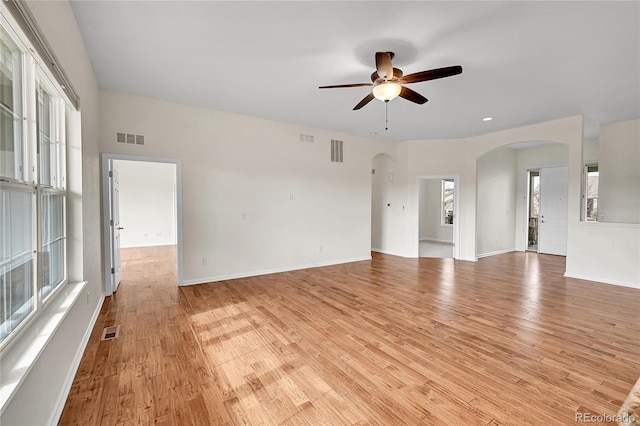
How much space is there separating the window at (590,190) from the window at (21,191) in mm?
9383

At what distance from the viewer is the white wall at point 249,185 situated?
4.42 metres

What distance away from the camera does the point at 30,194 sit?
5.75 feet

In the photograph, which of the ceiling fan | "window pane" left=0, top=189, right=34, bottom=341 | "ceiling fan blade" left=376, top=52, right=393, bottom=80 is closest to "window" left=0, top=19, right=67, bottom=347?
"window pane" left=0, top=189, right=34, bottom=341

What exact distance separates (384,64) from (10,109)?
271 cm

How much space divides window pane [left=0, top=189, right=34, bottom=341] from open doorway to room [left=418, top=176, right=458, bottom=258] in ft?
29.2

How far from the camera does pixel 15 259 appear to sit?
158 centimetres

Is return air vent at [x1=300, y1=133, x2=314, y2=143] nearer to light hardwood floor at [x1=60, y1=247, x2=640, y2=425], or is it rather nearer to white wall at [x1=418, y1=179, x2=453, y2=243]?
light hardwood floor at [x1=60, y1=247, x2=640, y2=425]

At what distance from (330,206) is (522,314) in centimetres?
382

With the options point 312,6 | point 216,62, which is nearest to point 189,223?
point 216,62

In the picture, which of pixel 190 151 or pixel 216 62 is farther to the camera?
pixel 190 151

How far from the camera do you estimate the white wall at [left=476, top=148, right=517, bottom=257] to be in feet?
24.2

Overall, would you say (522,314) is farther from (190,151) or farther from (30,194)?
(190,151)

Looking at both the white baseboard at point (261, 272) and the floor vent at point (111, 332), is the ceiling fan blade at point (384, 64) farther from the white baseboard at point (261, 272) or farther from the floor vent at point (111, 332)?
the white baseboard at point (261, 272)

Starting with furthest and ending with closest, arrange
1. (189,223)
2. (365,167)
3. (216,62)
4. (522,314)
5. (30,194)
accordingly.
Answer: (365,167) → (189,223) → (522,314) → (216,62) → (30,194)
